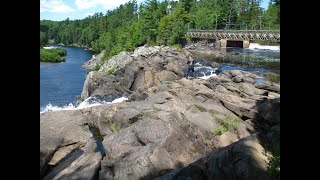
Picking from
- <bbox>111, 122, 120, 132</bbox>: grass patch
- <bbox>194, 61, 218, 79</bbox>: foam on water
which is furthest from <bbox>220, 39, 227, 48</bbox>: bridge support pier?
<bbox>111, 122, 120, 132</bbox>: grass patch

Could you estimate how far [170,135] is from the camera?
16.5 m

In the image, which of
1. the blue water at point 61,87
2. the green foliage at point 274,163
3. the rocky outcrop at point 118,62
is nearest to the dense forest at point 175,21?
the blue water at point 61,87

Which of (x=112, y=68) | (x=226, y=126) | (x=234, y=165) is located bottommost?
(x=226, y=126)

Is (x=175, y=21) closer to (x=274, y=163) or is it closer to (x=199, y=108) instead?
(x=199, y=108)

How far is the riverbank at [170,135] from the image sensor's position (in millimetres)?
10898

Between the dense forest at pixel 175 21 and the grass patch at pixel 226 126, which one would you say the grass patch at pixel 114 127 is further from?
the dense forest at pixel 175 21

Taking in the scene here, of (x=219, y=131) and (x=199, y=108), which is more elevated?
(x=199, y=108)

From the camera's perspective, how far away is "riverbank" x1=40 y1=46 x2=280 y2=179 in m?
10.9

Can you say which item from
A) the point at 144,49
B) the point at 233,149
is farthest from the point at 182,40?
the point at 233,149

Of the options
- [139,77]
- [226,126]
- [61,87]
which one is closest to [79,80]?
[61,87]

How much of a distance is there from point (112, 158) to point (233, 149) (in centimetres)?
711

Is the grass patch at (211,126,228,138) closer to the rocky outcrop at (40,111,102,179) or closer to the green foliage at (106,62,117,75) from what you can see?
the rocky outcrop at (40,111,102,179)
